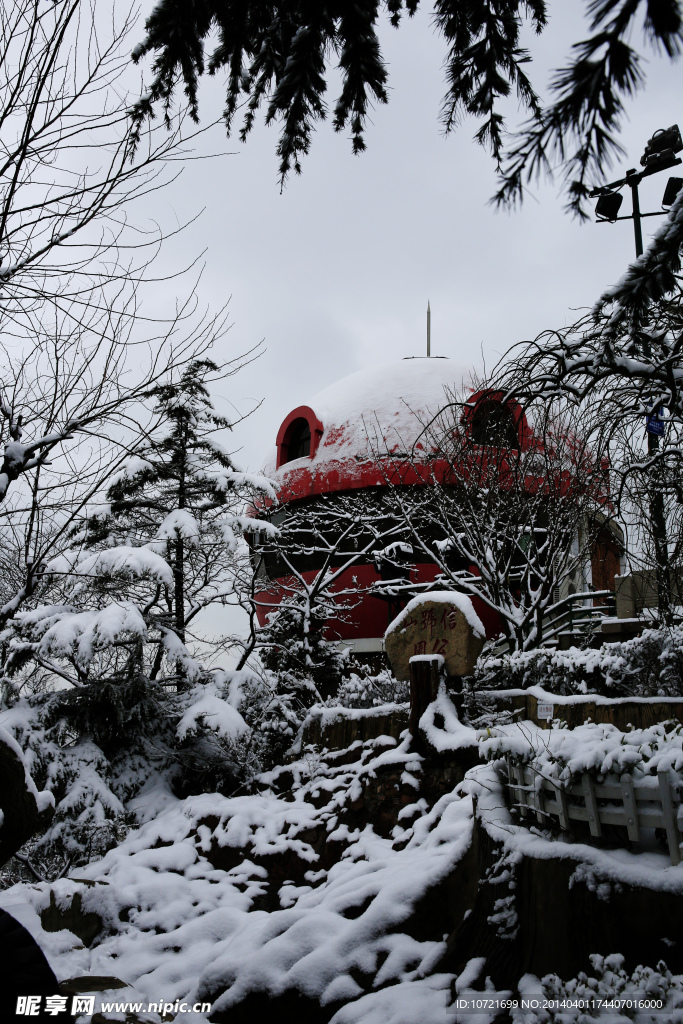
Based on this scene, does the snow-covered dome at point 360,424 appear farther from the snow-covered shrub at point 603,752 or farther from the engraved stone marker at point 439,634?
the snow-covered shrub at point 603,752

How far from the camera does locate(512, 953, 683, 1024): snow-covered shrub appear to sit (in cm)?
318

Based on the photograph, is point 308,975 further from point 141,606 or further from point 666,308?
point 141,606

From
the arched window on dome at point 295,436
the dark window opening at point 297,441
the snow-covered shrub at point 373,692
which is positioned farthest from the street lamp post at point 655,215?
the dark window opening at point 297,441

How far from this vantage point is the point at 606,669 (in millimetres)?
9188

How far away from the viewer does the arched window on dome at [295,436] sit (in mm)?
21172

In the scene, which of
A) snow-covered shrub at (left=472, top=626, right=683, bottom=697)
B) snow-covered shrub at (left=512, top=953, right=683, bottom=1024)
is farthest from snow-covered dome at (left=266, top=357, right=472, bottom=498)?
snow-covered shrub at (left=512, top=953, right=683, bottom=1024)

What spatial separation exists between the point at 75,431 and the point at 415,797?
17.0 feet

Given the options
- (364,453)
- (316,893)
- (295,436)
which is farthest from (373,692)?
(295,436)

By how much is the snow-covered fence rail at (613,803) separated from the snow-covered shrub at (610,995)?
20.3 inches

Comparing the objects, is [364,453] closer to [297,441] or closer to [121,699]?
[297,441]

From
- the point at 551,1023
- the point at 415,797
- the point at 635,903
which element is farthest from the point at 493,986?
the point at 415,797

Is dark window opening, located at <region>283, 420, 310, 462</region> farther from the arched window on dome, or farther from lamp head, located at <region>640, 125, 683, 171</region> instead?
lamp head, located at <region>640, 125, 683, 171</region>

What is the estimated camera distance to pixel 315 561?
18781mm

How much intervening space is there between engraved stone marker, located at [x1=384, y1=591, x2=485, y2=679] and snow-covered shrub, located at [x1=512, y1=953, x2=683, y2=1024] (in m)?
4.52
